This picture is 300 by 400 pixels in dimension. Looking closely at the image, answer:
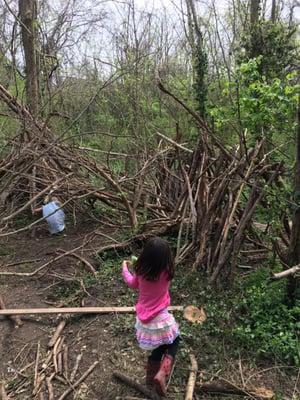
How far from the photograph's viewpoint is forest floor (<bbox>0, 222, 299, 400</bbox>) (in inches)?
121

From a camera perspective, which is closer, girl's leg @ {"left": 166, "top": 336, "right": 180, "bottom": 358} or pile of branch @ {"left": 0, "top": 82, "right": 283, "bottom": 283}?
girl's leg @ {"left": 166, "top": 336, "right": 180, "bottom": 358}

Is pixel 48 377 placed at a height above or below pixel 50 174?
below

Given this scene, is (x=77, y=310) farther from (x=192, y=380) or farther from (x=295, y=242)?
(x=295, y=242)

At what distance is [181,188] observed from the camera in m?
5.43

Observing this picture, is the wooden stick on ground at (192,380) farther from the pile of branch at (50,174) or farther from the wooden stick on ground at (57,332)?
the pile of branch at (50,174)

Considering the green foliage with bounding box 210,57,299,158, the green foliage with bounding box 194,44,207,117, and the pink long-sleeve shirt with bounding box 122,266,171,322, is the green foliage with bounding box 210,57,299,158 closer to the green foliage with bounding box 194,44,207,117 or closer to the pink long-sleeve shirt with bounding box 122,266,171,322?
the pink long-sleeve shirt with bounding box 122,266,171,322

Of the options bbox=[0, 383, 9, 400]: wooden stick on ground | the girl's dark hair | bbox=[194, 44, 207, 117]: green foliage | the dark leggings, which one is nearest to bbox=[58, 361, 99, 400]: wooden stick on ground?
bbox=[0, 383, 9, 400]: wooden stick on ground

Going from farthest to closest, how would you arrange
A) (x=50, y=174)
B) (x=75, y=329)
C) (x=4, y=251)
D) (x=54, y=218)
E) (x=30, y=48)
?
(x=30, y=48) < (x=50, y=174) < (x=54, y=218) < (x=4, y=251) < (x=75, y=329)

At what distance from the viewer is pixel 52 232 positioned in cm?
591

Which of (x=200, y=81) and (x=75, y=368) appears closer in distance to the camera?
(x=75, y=368)

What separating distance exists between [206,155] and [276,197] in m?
1.30

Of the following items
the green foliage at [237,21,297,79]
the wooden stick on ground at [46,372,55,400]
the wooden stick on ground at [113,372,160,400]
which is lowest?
the wooden stick on ground at [46,372,55,400]

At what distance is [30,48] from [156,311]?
261 inches

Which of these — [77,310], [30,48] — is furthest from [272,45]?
[77,310]
